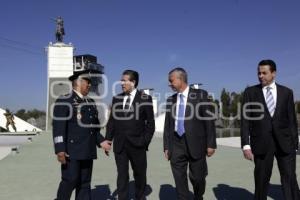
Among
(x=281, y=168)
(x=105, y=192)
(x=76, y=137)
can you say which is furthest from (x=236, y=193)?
(x=76, y=137)

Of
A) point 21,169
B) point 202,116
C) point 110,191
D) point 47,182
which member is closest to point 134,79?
point 202,116

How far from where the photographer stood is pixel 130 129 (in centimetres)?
564

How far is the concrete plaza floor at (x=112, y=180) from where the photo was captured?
651 cm

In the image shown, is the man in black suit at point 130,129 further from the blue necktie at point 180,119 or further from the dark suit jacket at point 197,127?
the blue necktie at point 180,119

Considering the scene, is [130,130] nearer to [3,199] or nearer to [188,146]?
[188,146]

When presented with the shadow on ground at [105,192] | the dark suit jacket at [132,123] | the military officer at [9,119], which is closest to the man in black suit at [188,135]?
the dark suit jacket at [132,123]

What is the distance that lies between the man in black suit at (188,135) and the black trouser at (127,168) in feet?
1.58

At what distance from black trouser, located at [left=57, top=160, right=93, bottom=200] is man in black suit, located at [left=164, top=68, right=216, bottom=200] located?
1.03 meters

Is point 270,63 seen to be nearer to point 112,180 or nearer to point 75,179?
point 75,179

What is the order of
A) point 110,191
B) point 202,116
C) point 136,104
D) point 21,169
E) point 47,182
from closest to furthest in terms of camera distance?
point 202,116 → point 136,104 → point 110,191 → point 47,182 → point 21,169

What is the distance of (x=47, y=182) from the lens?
7727mm

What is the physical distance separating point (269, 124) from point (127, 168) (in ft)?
6.27

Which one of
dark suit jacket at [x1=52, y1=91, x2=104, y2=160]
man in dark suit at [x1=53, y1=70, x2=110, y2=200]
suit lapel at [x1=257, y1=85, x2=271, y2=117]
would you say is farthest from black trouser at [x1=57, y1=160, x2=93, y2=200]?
suit lapel at [x1=257, y1=85, x2=271, y2=117]

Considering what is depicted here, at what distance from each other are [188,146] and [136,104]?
0.94 m
